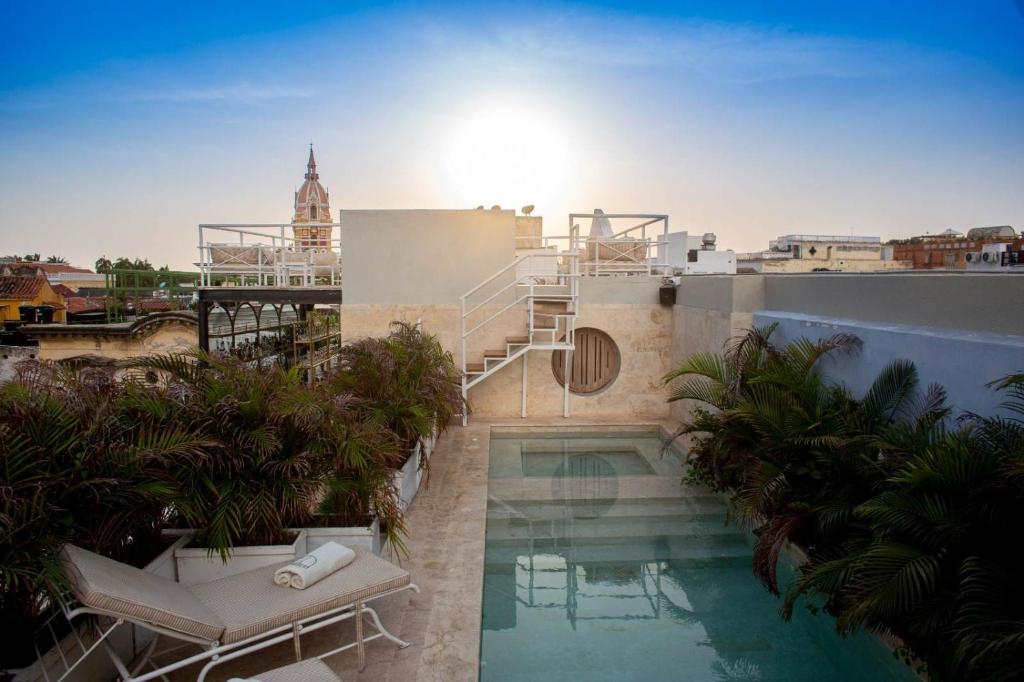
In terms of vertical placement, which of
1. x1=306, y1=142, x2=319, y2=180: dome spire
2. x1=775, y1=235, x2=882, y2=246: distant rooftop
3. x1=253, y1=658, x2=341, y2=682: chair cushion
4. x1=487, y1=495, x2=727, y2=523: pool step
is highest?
x1=306, y1=142, x2=319, y2=180: dome spire

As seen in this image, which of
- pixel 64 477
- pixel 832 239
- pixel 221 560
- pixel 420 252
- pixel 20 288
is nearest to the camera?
pixel 64 477

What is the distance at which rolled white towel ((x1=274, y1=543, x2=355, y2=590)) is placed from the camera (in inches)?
140

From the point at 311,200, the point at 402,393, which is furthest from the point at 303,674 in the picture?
the point at 311,200

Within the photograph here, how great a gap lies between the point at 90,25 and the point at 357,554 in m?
19.3

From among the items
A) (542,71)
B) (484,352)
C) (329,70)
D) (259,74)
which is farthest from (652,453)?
(259,74)

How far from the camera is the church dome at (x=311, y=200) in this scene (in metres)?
50.9

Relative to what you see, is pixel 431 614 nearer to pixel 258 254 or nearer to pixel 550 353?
pixel 550 353

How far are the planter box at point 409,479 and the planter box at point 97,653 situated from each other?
6.94ft

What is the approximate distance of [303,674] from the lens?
291 cm

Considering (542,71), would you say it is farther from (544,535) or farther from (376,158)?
→ (544,535)

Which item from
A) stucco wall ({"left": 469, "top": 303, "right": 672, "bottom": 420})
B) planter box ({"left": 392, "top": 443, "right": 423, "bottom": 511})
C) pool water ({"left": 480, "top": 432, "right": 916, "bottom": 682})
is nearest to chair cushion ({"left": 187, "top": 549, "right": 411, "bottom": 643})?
pool water ({"left": 480, "top": 432, "right": 916, "bottom": 682})

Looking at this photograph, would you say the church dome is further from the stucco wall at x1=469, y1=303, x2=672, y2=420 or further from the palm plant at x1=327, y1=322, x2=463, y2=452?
the palm plant at x1=327, y1=322, x2=463, y2=452

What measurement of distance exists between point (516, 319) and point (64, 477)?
844 cm

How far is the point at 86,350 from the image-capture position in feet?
60.9
